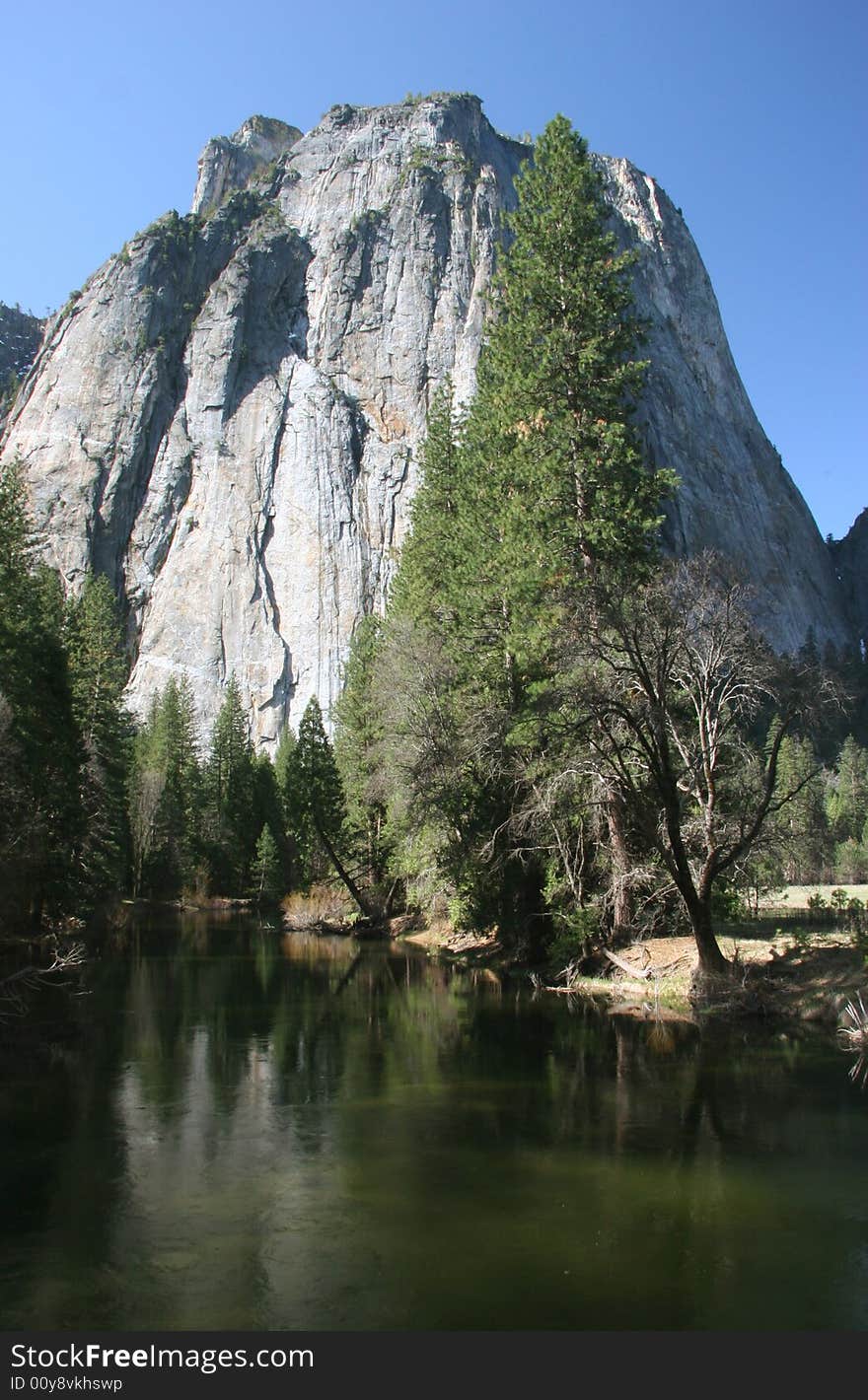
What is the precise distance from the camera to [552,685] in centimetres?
A: 2028

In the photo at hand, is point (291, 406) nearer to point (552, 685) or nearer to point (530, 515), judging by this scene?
point (530, 515)

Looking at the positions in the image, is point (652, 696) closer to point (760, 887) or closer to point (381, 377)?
point (760, 887)

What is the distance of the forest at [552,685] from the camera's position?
17703mm

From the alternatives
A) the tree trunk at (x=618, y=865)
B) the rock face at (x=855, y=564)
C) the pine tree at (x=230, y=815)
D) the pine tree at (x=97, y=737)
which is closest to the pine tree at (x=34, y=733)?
the pine tree at (x=97, y=737)

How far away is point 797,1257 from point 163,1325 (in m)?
4.84

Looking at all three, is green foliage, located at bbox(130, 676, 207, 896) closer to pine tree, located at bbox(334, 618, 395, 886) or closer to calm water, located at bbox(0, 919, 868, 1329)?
pine tree, located at bbox(334, 618, 395, 886)

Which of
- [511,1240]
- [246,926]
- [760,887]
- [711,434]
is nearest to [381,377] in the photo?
[711,434]

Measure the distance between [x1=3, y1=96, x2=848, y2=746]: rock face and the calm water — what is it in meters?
70.4

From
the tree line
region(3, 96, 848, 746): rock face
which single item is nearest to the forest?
the tree line

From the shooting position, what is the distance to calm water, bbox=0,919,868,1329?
22.5ft

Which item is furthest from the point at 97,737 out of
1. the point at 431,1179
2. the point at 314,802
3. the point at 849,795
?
the point at 849,795

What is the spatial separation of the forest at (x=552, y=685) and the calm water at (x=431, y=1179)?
465cm

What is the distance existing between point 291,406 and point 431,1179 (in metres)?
90.5

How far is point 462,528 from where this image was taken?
89.1ft
